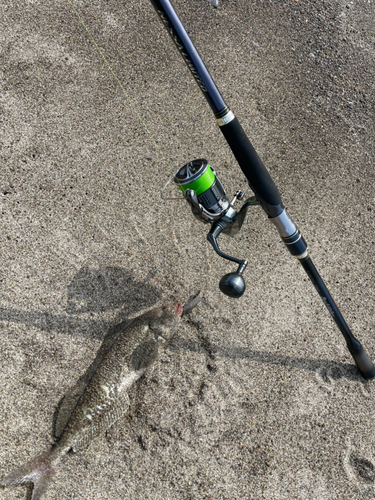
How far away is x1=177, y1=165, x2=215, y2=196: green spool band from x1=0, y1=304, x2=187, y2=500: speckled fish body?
2.84 ft

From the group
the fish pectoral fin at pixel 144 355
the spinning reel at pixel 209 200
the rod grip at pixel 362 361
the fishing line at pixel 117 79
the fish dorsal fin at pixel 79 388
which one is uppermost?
the fishing line at pixel 117 79

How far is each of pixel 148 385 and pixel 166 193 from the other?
1459 millimetres

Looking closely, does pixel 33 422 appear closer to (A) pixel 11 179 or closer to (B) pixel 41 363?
(B) pixel 41 363

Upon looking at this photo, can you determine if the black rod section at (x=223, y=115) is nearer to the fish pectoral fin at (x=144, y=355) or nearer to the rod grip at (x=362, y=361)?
the rod grip at (x=362, y=361)

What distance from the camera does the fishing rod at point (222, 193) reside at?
1997 millimetres

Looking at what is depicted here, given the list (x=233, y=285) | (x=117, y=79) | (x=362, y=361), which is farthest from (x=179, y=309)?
(x=117, y=79)

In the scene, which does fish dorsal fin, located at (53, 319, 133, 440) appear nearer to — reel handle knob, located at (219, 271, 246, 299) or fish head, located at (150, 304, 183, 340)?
fish head, located at (150, 304, 183, 340)

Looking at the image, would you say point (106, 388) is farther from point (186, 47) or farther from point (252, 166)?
point (186, 47)

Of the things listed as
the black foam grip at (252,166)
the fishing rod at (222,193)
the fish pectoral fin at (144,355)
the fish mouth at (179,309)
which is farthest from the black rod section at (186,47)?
the fish pectoral fin at (144,355)

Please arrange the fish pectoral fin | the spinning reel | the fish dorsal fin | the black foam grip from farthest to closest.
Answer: the fish pectoral fin
the fish dorsal fin
the spinning reel
the black foam grip

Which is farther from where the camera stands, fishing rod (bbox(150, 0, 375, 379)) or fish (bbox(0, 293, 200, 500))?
fish (bbox(0, 293, 200, 500))

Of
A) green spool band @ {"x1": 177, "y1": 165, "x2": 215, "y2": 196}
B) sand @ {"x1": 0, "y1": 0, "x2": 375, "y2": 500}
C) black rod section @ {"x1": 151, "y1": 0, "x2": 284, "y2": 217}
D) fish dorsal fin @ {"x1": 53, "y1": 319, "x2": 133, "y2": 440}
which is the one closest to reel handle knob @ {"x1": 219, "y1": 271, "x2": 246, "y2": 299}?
black rod section @ {"x1": 151, "y1": 0, "x2": 284, "y2": 217}

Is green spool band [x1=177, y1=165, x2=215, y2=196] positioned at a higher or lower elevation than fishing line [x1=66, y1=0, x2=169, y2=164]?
lower

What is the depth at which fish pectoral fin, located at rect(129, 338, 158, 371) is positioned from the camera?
8.61 ft
